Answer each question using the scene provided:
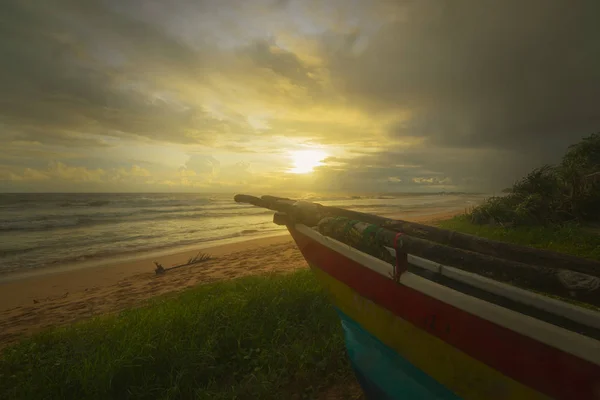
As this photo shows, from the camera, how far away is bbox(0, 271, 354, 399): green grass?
3.03 m

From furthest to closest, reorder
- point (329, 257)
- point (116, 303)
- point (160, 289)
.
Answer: point (160, 289)
point (116, 303)
point (329, 257)

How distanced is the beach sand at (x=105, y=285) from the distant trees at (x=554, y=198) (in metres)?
7.86

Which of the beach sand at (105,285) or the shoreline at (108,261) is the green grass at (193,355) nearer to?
the beach sand at (105,285)

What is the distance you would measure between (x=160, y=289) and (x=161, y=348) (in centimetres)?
433

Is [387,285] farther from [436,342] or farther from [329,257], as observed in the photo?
[329,257]

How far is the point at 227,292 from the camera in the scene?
540 centimetres

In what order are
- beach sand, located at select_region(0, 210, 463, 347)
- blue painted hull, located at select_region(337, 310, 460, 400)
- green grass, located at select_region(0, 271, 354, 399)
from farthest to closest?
beach sand, located at select_region(0, 210, 463, 347) → green grass, located at select_region(0, 271, 354, 399) → blue painted hull, located at select_region(337, 310, 460, 400)

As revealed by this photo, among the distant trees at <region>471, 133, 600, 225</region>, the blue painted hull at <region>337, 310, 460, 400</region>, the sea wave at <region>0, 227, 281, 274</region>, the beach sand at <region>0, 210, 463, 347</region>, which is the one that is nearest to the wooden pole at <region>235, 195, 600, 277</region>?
the blue painted hull at <region>337, 310, 460, 400</region>

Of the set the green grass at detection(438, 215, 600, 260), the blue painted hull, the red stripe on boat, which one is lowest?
the blue painted hull

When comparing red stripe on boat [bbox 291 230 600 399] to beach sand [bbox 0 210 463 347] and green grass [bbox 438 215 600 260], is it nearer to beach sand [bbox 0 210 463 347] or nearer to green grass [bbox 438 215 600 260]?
beach sand [bbox 0 210 463 347]

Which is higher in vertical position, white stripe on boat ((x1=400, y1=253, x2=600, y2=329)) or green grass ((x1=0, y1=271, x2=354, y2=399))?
white stripe on boat ((x1=400, y1=253, x2=600, y2=329))

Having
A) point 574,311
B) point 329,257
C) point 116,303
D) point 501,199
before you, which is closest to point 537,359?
point 574,311

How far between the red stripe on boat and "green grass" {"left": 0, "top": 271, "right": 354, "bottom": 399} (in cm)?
177

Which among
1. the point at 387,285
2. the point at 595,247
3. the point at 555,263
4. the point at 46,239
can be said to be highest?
the point at 555,263
